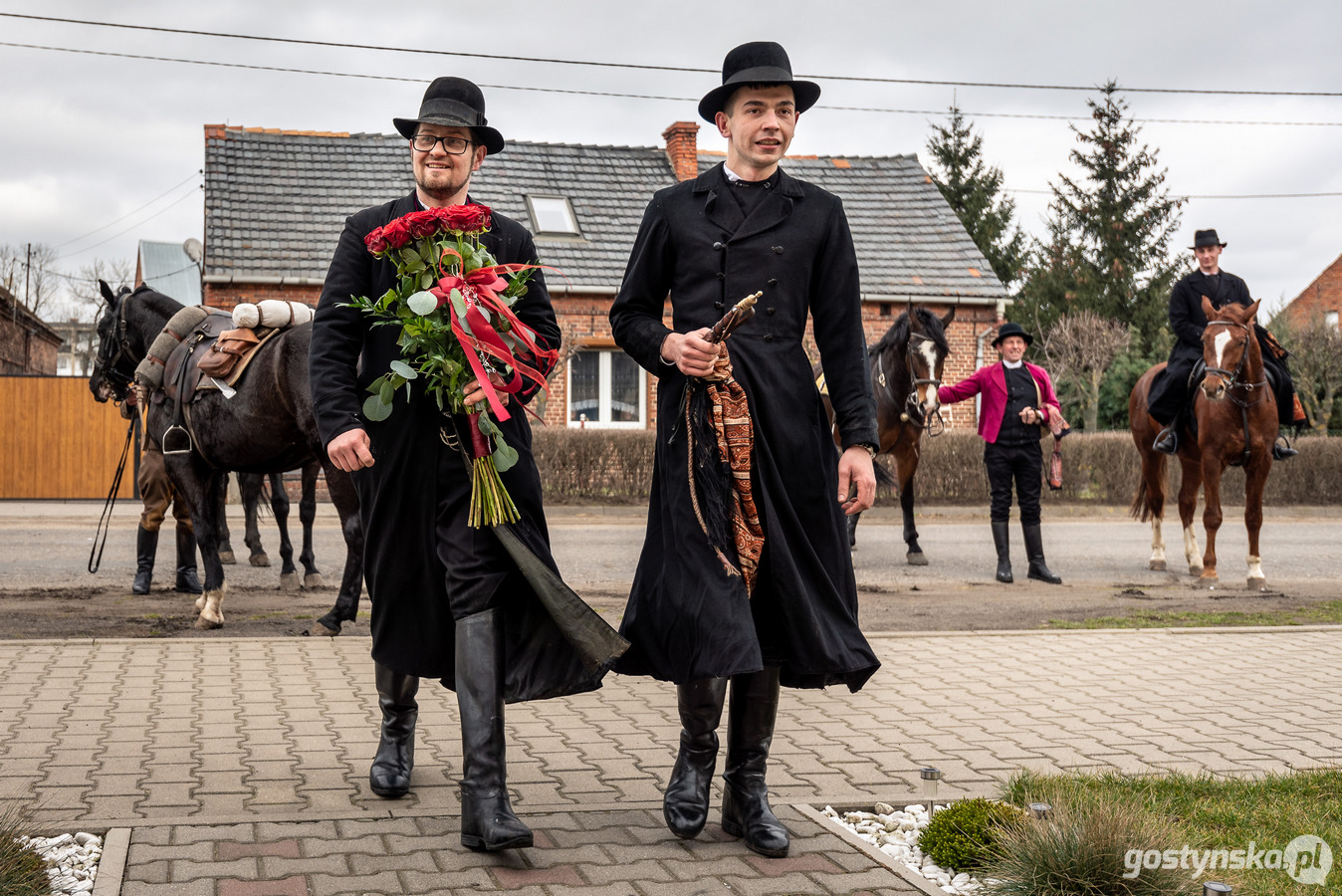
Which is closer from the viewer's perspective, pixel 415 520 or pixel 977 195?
pixel 415 520

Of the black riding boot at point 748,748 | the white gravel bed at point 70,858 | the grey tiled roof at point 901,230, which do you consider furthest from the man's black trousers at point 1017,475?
the grey tiled roof at point 901,230

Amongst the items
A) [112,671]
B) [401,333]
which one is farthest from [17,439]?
[401,333]

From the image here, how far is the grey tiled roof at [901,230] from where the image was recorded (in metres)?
27.6

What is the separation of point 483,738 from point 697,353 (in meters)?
1.30

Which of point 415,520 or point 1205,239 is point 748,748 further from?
point 1205,239

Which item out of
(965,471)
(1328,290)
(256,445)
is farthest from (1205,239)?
(1328,290)

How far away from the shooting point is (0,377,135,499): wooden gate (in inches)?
904

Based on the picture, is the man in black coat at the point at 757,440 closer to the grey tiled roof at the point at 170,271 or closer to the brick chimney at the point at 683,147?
the brick chimney at the point at 683,147

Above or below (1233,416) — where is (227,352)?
above

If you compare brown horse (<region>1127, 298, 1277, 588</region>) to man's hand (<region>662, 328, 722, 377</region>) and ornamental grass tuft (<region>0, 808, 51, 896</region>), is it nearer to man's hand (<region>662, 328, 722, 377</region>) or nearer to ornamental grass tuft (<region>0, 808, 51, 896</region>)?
man's hand (<region>662, 328, 722, 377</region>)

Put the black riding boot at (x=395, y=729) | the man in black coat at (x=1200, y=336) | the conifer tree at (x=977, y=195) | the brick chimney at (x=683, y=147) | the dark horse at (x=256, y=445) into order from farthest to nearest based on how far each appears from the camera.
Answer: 1. the conifer tree at (x=977, y=195)
2. the brick chimney at (x=683, y=147)
3. the man in black coat at (x=1200, y=336)
4. the dark horse at (x=256, y=445)
5. the black riding boot at (x=395, y=729)

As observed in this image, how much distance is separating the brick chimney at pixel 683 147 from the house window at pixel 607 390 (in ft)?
17.0

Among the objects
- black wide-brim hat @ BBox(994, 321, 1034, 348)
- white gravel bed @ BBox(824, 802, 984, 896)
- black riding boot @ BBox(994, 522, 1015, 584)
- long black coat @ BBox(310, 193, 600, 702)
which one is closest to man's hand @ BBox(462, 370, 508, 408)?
long black coat @ BBox(310, 193, 600, 702)

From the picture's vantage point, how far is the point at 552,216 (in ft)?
89.2
